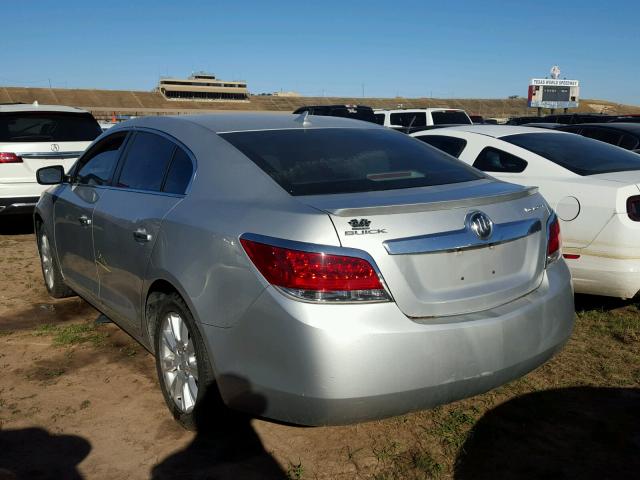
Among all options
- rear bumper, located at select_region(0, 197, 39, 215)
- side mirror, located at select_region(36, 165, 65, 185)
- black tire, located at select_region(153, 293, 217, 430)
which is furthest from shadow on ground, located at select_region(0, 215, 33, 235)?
black tire, located at select_region(153, 293, 217, 430)

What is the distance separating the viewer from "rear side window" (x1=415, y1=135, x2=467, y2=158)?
21.0ft

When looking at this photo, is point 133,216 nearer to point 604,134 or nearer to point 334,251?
point 334,251

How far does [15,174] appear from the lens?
314 inches

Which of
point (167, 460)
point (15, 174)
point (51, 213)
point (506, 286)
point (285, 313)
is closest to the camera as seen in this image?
point (285, 313)

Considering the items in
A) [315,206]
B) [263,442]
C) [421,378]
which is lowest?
[263,442]

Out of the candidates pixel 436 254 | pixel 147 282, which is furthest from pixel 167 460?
pixel 436 254

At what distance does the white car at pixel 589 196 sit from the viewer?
4.55 m

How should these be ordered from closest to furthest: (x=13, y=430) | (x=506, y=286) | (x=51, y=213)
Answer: (x=506, y=286) → (x=13, y=430) → (x=51, y=213)

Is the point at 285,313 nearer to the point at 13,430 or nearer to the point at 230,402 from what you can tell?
the point at 230,402

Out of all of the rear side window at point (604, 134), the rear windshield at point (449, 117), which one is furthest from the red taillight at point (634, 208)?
the rear windshield at point (449, 117)

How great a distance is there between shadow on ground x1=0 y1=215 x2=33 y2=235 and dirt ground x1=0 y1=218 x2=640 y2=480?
551 cm

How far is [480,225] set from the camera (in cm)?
276

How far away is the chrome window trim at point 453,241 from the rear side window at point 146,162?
1.60 m

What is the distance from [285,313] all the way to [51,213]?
3.29m
